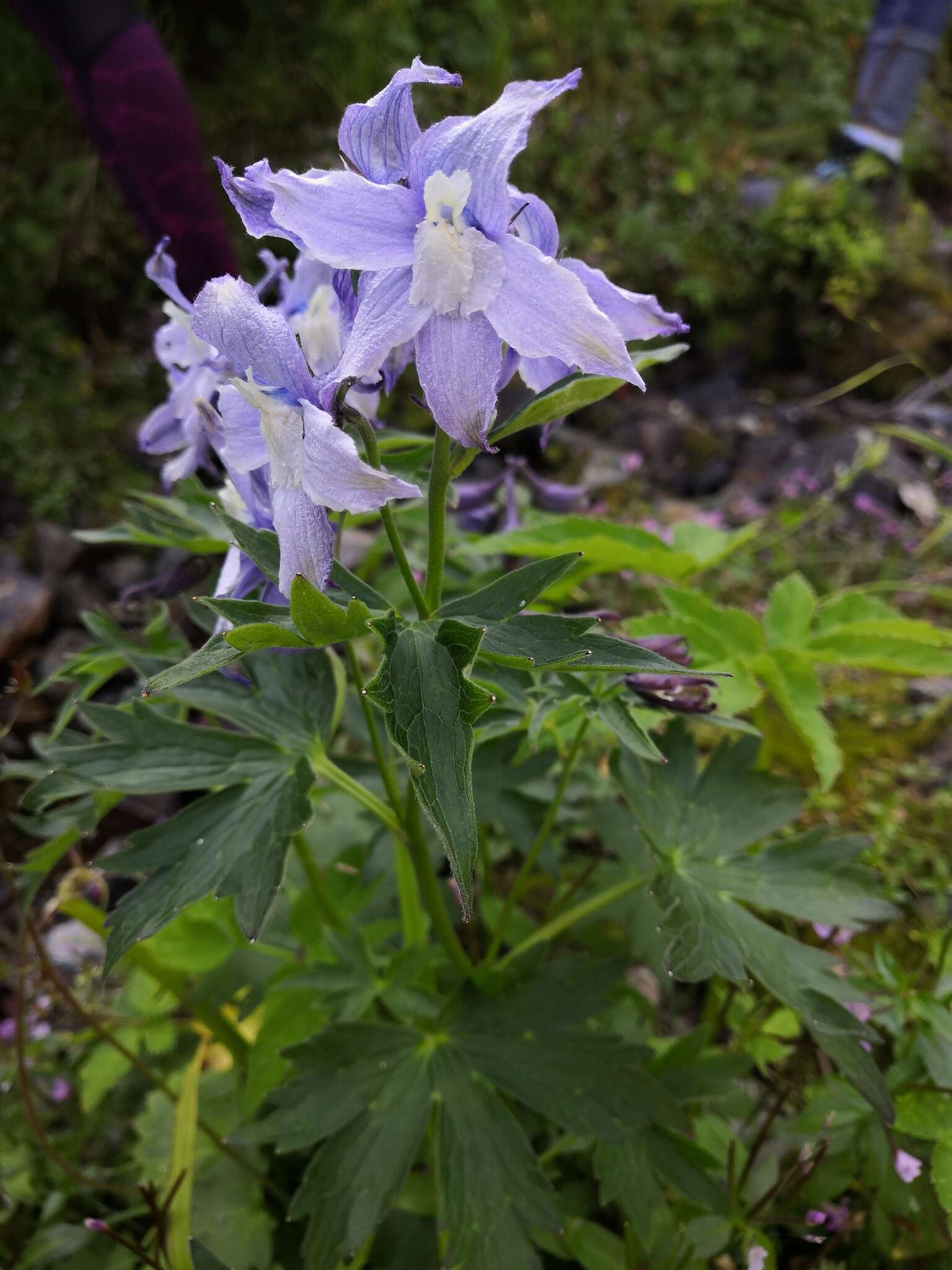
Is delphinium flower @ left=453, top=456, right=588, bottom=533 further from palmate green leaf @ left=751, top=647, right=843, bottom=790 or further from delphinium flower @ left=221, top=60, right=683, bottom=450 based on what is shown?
delphinium flower @ left=221, top=60, right=683, bottom=450

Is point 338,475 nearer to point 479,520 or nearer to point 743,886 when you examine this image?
point 743,886

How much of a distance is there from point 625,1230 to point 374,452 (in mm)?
1052

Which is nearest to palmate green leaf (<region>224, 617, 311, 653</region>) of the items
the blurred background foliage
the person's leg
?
the blurred background foliage

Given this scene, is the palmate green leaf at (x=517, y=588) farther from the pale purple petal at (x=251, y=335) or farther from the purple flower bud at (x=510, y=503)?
the purple flower bud at (x=510, y=503)

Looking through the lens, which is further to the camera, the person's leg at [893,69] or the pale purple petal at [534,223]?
the person's leg at [893,69]

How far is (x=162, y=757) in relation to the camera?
959 millimetres

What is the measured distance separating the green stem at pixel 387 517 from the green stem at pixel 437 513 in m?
0.01

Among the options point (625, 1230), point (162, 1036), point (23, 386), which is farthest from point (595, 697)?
point (23, 386)

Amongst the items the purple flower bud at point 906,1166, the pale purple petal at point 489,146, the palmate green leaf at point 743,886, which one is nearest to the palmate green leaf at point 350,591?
the pale purple petal at point 489,146

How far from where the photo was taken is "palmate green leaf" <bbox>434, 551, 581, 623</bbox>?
30.0 inches

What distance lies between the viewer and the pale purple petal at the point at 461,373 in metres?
0.66

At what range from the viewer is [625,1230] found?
42.2 inches

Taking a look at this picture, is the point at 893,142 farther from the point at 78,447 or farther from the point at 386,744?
the point at 386,744

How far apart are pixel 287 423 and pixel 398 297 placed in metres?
0.14
